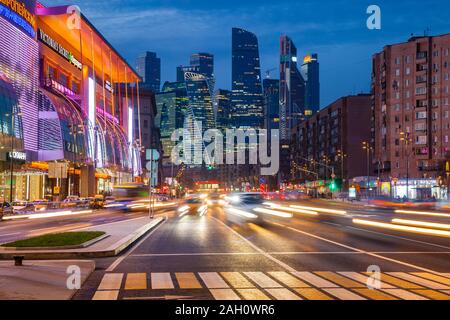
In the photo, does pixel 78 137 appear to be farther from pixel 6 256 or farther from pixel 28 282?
pixel 28 282

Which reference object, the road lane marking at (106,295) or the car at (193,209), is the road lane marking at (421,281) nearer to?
the road lane marking at (106,295)

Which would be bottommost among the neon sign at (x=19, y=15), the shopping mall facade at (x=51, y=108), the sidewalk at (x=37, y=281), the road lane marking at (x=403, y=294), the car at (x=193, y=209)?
the car at (x=193, y=209)

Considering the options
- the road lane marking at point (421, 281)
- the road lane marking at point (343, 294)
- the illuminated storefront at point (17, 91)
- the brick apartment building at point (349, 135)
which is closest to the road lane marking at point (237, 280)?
the road lane marking at point (343, 294)

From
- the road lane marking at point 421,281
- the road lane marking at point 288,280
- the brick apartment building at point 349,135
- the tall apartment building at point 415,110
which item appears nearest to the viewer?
the road lane marking at point 421,281

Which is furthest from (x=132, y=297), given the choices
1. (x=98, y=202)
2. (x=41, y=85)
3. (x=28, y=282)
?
(x=41, y=85)

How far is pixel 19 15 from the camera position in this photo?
72062mm

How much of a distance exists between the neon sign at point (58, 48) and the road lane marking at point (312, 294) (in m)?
77.2

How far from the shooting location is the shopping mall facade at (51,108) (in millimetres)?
68000

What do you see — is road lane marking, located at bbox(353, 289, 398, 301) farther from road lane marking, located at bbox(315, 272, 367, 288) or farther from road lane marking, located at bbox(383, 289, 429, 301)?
road lane marking, located at bbox(315, 272, 367, 288)

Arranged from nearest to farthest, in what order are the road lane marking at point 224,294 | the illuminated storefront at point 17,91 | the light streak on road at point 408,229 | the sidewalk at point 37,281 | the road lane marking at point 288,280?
the sidewalk at point 37,281 < the road lane marking at point 224,294 < the road lane marking at point 288,280 < the light streak on road at point 408,229 < the illuminated storefront at point 17,91

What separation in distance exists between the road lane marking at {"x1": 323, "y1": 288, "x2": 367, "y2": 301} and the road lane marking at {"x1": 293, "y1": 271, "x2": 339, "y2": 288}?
556 mm

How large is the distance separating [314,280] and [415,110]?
104 m
